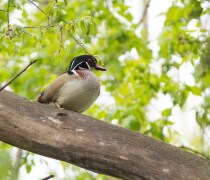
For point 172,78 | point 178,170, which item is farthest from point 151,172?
point 172,78

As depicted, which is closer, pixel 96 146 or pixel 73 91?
pixel 96 146

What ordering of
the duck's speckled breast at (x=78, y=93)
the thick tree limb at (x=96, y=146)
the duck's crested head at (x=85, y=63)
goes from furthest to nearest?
1. the duck's crested head at (x=85, y=63)
2. the duck's speckled breast at (x=78, y=93)
3. the thick tree limb at (x=96, y=146)

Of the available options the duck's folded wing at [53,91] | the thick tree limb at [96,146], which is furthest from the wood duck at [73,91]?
the thick tree limb at [96,146]

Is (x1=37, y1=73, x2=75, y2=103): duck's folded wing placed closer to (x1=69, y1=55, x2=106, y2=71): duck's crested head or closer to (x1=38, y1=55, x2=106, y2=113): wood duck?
(x1=38, y1=55, x2=106, y2=113): wood duck

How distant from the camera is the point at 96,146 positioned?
3.69 metres

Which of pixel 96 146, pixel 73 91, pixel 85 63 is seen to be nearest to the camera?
pixel 96 146

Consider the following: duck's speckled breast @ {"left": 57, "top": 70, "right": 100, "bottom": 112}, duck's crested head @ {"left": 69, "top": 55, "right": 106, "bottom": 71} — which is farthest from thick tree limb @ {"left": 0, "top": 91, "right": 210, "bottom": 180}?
duck's crested head @ {"left": 69, "top": 55, "right": 106, "bottom": 71}

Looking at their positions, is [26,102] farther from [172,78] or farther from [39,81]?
[39,81]

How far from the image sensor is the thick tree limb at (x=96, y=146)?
364cm

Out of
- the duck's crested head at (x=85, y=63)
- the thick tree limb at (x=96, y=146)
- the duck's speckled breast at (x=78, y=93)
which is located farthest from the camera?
the duck's crested head at (x=85, y=63)

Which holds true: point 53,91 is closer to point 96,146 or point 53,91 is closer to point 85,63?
point 85,63

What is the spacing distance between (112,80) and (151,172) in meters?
5.47

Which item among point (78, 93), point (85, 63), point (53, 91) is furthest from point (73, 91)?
point (85, 63)

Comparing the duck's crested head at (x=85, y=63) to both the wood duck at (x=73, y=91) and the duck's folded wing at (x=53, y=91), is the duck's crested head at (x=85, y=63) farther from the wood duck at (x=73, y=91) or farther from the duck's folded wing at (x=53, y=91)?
the duck's folded wing at (x=53, y=91)
